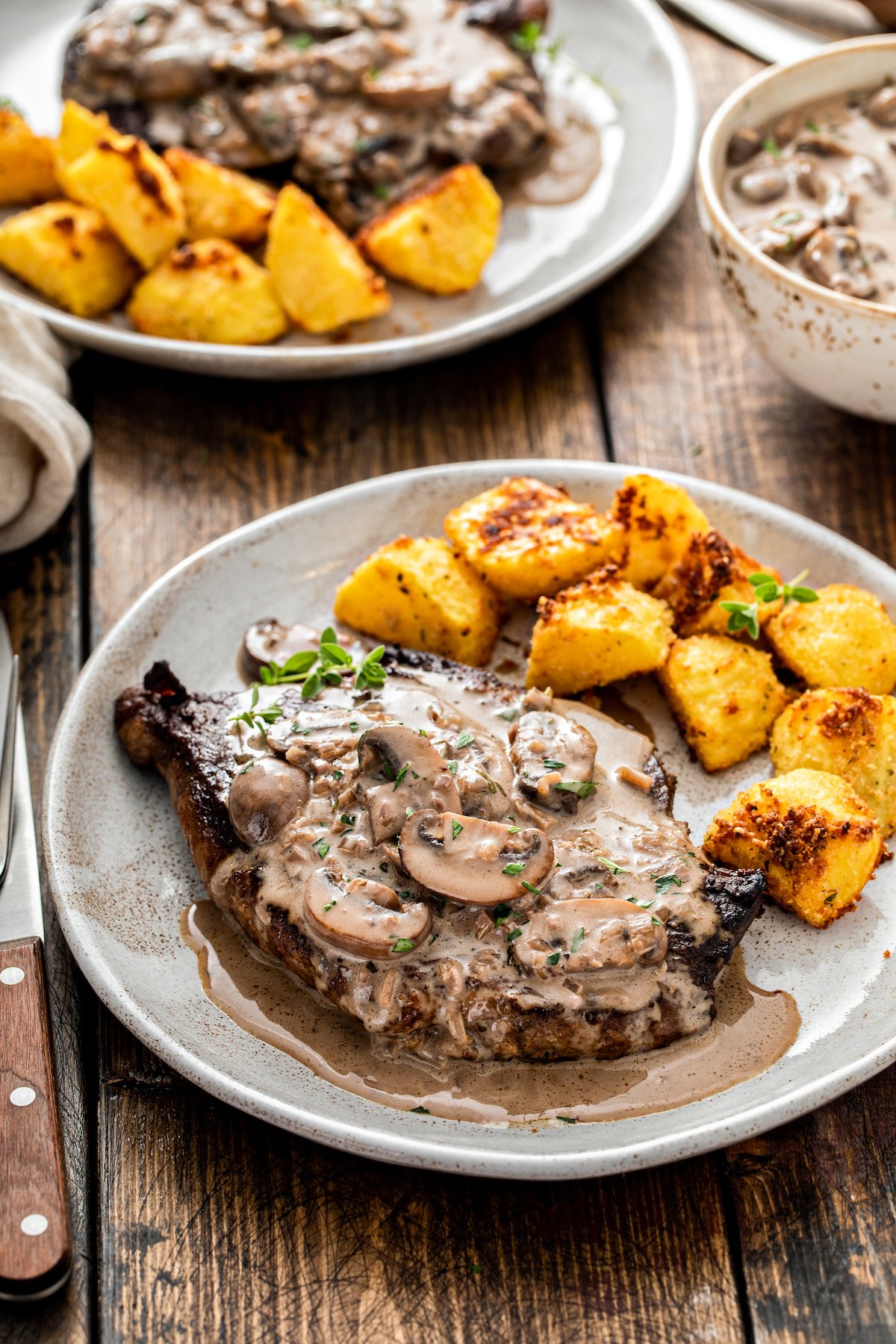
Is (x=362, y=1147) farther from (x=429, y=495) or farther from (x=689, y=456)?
(x=689, y=456)

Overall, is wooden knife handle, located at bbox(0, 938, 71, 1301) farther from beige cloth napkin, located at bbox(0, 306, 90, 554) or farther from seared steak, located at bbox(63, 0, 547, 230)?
seared steak, located at bbox(63, 0, 547, 230)

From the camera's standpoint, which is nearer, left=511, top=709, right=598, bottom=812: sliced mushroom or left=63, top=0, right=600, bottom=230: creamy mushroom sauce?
left=511, top=709, right=598, bottom=812: sliced mushroom

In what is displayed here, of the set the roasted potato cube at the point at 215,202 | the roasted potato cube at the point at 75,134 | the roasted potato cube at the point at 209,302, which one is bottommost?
the roasted potato cube at the point at 209,302

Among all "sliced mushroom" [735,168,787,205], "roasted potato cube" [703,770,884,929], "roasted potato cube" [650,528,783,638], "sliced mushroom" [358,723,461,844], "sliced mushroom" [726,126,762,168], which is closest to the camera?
"sliced mushroom" [358,723,461,844]

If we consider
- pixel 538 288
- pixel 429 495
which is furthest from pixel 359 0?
pixel 429 495

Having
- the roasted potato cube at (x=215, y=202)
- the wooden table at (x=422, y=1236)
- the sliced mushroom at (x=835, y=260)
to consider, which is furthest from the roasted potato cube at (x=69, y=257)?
the sliced mushroom at (x=835, y=260)

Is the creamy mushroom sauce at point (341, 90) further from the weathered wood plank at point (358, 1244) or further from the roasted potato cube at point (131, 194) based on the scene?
the weathered wood plank at point (358, 1244)

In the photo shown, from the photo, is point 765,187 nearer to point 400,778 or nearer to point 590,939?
point 400,778

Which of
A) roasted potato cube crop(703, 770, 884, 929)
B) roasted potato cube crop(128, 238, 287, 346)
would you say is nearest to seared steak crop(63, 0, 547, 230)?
roasted potato cube crop(128, 238, 287, 346)
